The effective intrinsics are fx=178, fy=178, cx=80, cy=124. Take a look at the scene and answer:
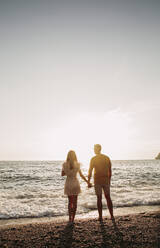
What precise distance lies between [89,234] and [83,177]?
1710mm

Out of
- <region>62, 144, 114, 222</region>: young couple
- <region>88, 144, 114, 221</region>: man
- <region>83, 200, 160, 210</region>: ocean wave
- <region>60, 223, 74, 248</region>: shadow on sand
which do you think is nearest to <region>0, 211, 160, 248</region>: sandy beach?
<region>60, 223, 74, 248</region>: shadow on sand

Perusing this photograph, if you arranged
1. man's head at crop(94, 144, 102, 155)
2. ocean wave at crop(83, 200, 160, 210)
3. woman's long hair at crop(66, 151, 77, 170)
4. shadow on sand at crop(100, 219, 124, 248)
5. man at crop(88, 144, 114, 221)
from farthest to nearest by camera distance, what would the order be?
ocean wave at crop(83, 200, 160, 210) < man's head at crop(94, 144, 102, 155) < man at crop(88, 144, 114, 221) < woman's long hair at crop(66, 151, 77, 170) < shadow on sand at crop(100, 219, 124, 248)

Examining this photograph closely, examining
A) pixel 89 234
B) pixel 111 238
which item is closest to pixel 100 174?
pixel 89 234

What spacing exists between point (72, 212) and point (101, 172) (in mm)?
1715

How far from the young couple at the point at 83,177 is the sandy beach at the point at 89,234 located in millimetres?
672

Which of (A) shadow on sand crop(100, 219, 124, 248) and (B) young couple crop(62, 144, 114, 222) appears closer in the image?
(A) shadow on sand crop(100, 219, 124, 248)

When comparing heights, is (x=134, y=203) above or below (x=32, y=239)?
below

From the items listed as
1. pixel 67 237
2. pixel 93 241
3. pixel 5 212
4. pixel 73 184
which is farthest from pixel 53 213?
pixel 93 241

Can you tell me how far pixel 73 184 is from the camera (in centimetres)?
595

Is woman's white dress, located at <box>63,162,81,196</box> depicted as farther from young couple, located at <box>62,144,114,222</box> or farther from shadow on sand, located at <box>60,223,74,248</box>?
shadow on sand, located at <box>60,223,74,248</box>

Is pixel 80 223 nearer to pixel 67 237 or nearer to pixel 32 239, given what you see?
pixel 67 237

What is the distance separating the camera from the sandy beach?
428 centimetres

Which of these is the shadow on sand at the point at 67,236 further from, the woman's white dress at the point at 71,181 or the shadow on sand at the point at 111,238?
the woman's white dress at the point at 71,181

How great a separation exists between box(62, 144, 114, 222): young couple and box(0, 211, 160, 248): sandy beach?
0.67m
